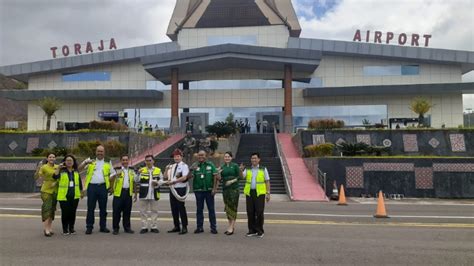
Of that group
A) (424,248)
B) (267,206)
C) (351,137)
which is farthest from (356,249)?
(351,137)

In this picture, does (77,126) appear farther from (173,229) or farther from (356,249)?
(356,249)

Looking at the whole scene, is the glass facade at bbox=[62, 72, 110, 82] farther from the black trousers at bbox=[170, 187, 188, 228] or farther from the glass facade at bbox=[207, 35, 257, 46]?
the black trousers at bbox=[170, 187, 188, 228]

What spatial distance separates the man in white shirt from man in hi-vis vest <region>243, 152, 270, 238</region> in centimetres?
132

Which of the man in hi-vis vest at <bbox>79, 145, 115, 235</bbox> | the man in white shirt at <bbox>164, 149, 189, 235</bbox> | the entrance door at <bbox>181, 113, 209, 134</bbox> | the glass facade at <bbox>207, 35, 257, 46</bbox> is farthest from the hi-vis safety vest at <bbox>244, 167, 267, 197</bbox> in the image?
the glass facade at <bbox>207, 35, 257, 46</bbox>

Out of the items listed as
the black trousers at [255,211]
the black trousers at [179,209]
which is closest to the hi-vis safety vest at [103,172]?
the black trousers at [179,209]

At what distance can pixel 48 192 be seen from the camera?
29.8 feet

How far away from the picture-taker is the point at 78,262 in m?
6.75

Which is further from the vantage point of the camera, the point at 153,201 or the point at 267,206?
the point at 267,206

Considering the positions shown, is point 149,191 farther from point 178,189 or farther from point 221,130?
point 221,130

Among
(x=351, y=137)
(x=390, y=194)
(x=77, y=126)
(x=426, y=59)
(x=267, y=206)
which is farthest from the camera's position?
(x=426, y=59)

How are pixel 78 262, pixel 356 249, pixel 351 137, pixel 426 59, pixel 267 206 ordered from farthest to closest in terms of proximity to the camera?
pixel 426 59
pixel 351 137
pixel 267 206
pixel 356 249
pixel 78 262

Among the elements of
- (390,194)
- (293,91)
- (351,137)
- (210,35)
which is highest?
(210,35)

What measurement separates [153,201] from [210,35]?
36.6 m

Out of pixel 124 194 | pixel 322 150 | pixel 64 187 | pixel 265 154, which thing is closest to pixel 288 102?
pixel 265 154
